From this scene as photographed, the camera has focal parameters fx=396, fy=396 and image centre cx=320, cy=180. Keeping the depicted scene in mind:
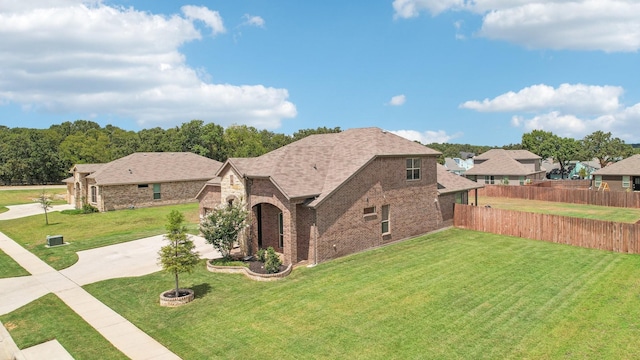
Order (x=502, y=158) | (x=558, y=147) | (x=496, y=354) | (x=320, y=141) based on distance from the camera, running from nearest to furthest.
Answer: (x=496, y=354)
(x=320, y=141)
(x=502, y=158)
(x=558, y=147)

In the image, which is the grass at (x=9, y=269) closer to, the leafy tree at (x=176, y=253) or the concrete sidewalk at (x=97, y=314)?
the concrete sidewalk at (x=97, y=314)

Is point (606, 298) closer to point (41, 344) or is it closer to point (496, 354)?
point (496, 354)

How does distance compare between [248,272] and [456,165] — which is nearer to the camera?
[248,272]

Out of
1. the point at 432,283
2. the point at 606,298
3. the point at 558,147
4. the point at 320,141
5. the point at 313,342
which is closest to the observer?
the point at 313,342

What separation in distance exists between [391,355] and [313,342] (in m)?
2.24

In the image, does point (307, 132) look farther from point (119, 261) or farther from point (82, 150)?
point (119, 261)

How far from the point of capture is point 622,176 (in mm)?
47719

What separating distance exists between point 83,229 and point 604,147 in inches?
3637

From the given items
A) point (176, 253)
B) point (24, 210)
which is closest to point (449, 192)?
point (176, 253)

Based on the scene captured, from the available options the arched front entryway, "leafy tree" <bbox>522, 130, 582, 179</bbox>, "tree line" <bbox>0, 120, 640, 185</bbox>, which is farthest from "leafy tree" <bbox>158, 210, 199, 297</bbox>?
"leafy tree" <bbox>522, 130, 582, 179</bbox>

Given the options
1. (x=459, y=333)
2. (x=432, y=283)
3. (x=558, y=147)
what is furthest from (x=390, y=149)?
(x=558, y=147)

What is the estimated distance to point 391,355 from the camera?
1046cm

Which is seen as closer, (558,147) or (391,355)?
(391,355)

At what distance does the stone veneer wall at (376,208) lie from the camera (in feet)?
63.2
